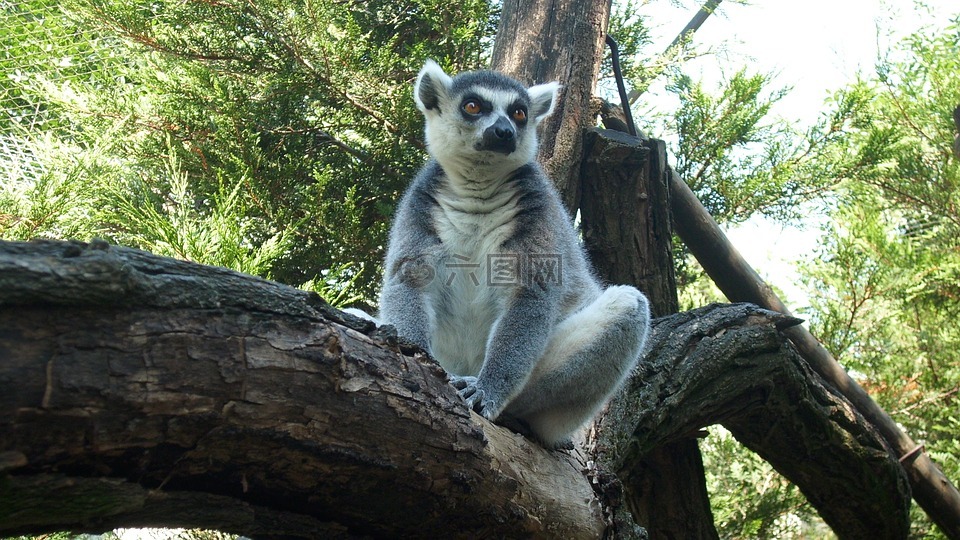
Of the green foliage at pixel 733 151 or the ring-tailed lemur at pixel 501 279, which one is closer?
the ring-tailed lemur at pixel 501 279

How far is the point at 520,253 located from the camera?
469 cm

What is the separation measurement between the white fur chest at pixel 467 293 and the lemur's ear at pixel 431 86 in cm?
120

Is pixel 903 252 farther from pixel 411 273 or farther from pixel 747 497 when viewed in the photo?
pixel 411 273

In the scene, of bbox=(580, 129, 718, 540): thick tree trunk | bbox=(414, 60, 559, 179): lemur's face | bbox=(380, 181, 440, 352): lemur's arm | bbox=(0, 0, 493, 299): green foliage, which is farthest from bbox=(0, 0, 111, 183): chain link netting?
bbox=(580, 129, 718, 540): thick tree trunk

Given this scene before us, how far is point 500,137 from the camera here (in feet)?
16.7

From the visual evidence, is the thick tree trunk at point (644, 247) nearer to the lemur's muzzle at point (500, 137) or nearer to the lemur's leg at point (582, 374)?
the lemur's muzzle at point (500, 137)

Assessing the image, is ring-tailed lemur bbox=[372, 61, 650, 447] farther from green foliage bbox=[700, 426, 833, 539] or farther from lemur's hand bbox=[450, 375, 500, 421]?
green foliage bbox=[700, 426, 833, 539]

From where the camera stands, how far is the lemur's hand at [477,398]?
3928 millimetres

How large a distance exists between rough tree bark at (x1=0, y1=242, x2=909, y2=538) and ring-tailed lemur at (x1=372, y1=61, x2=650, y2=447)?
0.56m

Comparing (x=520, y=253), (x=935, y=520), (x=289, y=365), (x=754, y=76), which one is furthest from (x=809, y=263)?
(x=289, y=365)

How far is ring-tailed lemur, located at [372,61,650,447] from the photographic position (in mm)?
4305

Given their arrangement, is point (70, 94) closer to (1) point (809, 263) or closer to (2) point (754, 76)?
(2) point (754, 76)

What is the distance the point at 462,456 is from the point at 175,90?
177 inches

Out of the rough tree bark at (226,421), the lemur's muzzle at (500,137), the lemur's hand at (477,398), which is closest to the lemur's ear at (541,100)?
the lemur's muzzle at (500,137)
